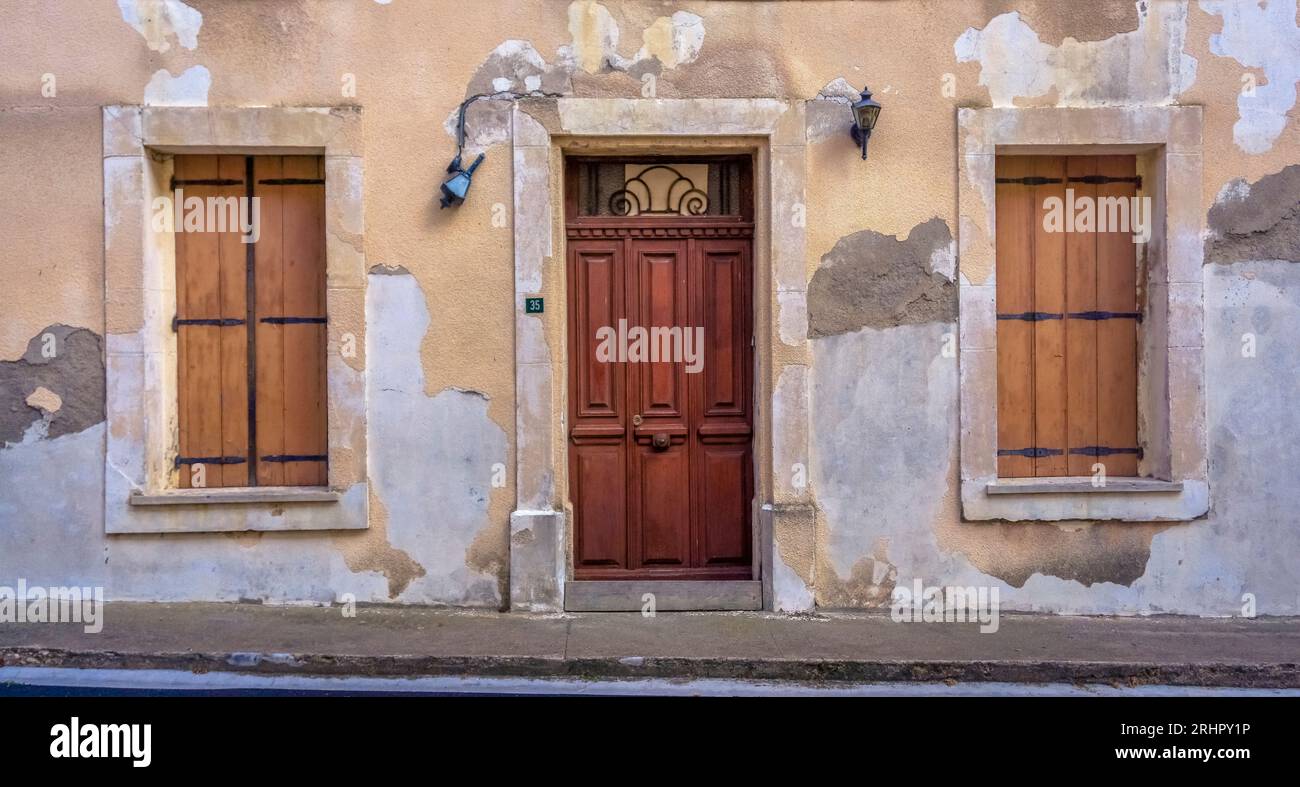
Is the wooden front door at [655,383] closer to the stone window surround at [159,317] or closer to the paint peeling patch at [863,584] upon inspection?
the paint peeling patch at [863,584]

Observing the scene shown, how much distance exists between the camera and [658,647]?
6.06 metres

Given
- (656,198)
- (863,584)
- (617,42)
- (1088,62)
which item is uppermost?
(617,42)

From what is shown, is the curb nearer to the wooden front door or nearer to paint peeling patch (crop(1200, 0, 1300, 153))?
the wooden front door

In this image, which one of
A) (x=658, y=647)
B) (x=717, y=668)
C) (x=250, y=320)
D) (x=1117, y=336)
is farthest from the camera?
(x=1117, y=336)

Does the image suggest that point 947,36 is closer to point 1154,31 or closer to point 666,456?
point 1154,31

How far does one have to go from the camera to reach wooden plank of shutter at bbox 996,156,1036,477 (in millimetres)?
7160

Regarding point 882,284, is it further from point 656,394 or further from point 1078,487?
point 1078,487

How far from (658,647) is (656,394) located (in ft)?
6.01

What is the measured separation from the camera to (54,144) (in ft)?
22.3

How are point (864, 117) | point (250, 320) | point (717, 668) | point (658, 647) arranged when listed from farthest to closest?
point (250, 320) → point (864, 117) → point (658, 647) → point (717, 668)

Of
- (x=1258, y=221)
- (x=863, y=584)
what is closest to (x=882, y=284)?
(x=863, y=584)

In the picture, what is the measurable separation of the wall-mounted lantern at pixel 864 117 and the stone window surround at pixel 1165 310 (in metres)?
0.60

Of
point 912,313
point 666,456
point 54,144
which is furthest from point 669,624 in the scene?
point 54,144

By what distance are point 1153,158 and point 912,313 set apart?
1934 millimetres
